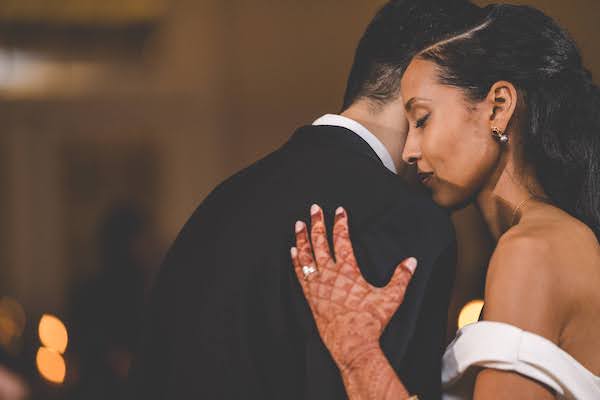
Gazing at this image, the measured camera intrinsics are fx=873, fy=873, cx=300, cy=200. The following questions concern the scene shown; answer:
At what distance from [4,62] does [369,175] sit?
585cm

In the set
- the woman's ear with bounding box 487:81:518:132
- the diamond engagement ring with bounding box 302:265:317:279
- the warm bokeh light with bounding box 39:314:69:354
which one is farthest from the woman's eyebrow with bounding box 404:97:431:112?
the warm bokeh light with bounding box 39:314:69:354

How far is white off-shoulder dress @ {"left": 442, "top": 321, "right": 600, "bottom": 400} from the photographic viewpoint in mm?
1556

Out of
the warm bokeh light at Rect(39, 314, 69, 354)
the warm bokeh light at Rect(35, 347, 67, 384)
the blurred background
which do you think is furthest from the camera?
the blurred background

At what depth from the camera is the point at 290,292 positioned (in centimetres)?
164

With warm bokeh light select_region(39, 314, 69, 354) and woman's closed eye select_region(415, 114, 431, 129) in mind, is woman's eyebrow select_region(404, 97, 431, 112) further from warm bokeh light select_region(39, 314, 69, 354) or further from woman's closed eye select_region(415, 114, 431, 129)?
warm bokeh light select_region(39, 314, 69, 354)

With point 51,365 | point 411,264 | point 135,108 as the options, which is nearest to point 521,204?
point 411,264

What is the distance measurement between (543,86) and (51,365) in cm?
284

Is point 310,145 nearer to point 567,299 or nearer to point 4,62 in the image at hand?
point 567,299

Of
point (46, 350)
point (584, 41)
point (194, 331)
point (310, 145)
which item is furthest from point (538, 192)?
point (584, 41)

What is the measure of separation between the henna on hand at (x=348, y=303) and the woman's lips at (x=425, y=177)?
0.35m

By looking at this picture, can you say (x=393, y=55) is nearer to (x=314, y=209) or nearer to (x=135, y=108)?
(x=314, y=209)

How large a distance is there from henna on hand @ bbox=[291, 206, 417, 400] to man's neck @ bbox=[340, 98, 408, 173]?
0.33 metres

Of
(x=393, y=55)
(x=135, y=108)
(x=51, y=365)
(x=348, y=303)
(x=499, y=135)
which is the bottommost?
(x=51, y=365)

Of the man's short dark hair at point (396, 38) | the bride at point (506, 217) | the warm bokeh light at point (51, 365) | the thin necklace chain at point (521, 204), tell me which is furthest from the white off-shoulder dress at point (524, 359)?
the warm bokeh light at point (51, 365)
